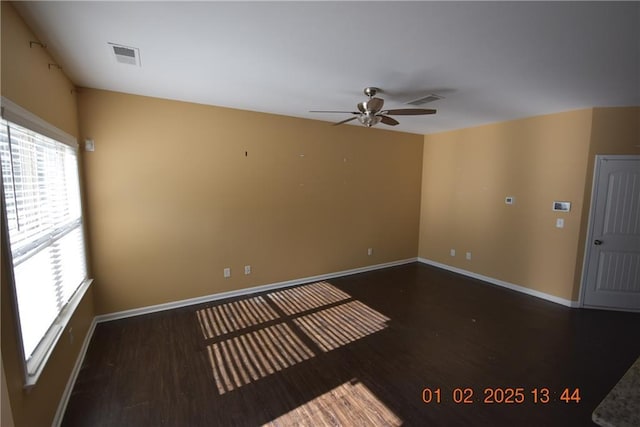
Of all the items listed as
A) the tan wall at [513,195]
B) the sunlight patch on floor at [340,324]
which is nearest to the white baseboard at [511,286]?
the tan wall at [513,195]

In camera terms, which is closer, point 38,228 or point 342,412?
point 38,228

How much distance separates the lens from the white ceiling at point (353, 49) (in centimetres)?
155

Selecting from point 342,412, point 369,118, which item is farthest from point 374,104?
point 342,412

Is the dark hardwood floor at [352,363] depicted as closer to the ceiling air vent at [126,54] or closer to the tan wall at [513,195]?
the tan wall at [513,195]

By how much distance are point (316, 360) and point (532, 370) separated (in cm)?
191

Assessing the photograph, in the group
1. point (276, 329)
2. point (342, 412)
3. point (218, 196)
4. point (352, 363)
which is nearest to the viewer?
point (342, 412)

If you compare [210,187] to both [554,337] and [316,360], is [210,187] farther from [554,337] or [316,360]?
[554,337]

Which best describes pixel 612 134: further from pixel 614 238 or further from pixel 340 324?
pixel 340 324

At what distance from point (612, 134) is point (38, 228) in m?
5.78

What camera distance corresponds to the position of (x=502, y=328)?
120 inches

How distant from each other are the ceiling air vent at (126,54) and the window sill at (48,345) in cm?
207

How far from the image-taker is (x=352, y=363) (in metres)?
2.43

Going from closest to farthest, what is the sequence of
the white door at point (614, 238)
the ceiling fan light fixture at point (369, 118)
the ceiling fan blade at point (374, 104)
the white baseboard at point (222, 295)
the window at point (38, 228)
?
the window at point (38, 228), the ceiling fan blade at point (374, 104), the ceiling fan light fixture at point (369, 118), the white baseboard at point (222, 295), the white door at point (614, 238)

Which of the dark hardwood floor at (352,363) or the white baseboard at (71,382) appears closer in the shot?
the white baseboard at (71,382)
